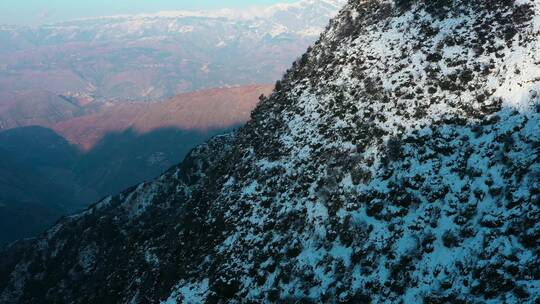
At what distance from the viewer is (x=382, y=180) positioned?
78.6ft

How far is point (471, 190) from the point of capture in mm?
20188

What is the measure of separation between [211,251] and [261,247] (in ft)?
16.1

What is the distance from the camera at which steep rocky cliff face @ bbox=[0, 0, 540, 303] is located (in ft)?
60.4

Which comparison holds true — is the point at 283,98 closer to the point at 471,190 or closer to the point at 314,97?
the point at 314,97

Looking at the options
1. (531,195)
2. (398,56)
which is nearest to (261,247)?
(531,195)

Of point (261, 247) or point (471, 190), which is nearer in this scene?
point (471, 190)

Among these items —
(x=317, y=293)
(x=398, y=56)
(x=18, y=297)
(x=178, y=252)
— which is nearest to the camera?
(x=317, y=293)

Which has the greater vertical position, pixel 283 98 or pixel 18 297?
pixel 283 98

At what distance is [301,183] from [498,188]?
12.1m

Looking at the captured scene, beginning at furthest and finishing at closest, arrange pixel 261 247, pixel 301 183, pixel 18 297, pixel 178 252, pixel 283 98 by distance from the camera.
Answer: pixel 18 297
pixel 283 98
pixel 178 252
pixel 301 183
pixel 261 247

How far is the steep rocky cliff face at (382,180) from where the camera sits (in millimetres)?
18406

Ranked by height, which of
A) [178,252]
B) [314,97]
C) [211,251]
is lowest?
[178,252]

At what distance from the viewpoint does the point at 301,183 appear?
28.6 metres

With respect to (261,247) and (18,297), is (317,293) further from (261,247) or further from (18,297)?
(18,297)
